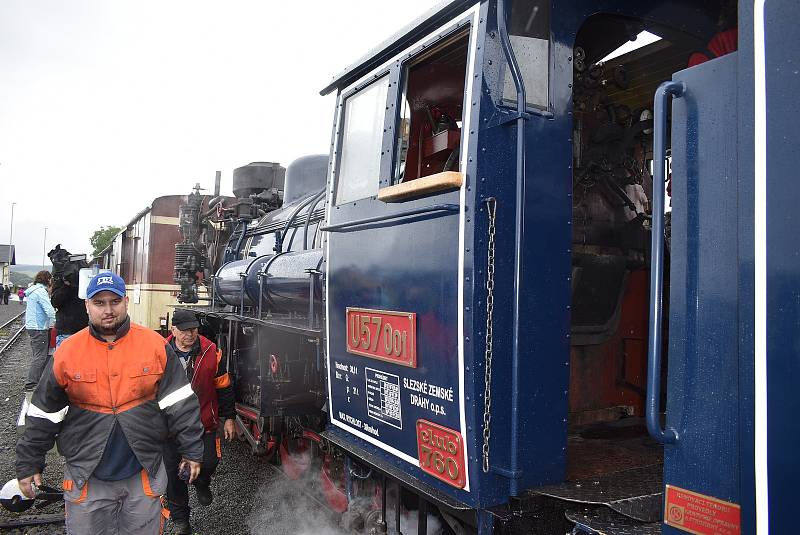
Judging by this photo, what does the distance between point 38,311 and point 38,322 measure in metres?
0.16

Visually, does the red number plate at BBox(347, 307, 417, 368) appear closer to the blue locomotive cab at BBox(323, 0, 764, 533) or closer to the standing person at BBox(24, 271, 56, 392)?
the blue locomotive cab at BBox(323, 0, 764, 533)

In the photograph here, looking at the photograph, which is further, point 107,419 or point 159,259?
point 159,259

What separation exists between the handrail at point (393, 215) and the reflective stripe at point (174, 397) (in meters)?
1.15

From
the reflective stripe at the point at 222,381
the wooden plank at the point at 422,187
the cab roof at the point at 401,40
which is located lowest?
the reflective stripe at the point at 222,381

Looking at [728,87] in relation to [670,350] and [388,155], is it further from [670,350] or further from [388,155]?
[388,155]

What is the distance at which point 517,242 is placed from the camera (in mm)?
2402

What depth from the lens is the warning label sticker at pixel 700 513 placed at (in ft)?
5.27

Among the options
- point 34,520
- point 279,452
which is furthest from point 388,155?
point 34,520

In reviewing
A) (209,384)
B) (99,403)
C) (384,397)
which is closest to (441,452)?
(384,397)

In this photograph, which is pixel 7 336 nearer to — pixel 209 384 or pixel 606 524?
pixel 209 384

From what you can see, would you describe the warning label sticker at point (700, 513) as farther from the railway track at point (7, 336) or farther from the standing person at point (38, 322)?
the railway track at point (7, 336)

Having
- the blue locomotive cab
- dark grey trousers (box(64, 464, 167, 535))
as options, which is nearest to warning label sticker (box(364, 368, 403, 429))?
the blue locomotive cab

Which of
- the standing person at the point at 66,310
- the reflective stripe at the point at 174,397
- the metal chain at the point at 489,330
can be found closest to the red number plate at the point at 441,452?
the metal chain at the point at 489,330

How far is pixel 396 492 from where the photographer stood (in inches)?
123
